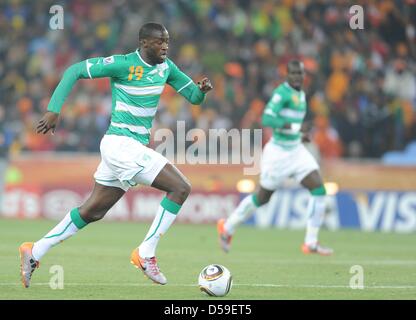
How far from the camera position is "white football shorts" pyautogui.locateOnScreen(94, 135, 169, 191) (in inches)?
377

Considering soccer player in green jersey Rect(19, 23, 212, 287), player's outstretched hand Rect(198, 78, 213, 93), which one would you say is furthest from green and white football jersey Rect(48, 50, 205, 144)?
player's outstretched hand Rect(198, 78, 213, 93)

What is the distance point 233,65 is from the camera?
72.4 feet

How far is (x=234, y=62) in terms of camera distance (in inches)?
877

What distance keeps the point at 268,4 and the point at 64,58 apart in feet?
16.2

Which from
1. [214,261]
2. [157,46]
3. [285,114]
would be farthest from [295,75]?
[157,46]

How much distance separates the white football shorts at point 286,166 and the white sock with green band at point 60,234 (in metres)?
4.99

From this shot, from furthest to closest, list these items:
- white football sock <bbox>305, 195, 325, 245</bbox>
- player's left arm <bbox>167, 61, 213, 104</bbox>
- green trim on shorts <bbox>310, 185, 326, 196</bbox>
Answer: green trim on shorts <bbox>310, 185, 326, 196</bbox> → white football sock <bbox>305, 195, 325, 245</bbox> → player's left arm <bbox>167, 61, 213, 104</bbox>

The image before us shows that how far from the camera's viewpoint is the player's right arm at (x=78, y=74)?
9.04 meters

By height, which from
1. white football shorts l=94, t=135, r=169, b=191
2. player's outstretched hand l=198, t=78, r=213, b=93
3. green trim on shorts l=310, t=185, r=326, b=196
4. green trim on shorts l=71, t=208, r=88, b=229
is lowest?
green trim on shorts l=310, t=185, r=326, b=196

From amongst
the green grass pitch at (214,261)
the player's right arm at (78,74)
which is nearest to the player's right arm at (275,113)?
the green grass pitch at (214,261)

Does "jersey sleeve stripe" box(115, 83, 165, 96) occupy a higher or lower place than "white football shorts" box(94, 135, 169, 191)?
higher

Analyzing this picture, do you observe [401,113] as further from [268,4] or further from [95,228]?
[95,228]

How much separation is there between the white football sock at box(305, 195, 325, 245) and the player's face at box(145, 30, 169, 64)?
16.3 feet

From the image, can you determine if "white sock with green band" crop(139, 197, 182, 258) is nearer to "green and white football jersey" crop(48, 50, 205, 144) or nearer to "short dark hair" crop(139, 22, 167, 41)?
"green and white football jersey" crop(48, 50, 205, 144)
